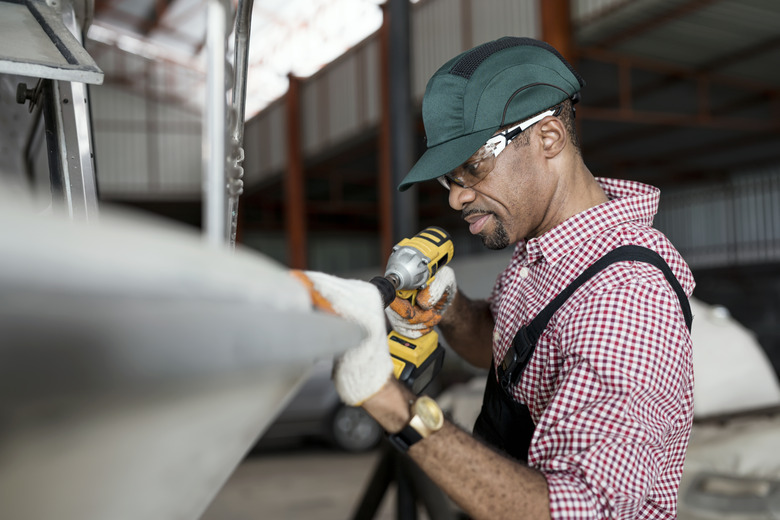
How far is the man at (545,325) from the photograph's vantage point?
105 centimetres

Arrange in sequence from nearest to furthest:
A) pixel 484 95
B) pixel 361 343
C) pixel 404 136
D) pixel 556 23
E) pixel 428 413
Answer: pixel 361 343 < pixel 428 413 < pixel 484 95 < pixel 404 136 < pixel 556 23

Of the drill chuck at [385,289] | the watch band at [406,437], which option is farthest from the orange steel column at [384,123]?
the watch band at [406,437]

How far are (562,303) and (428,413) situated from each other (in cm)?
39

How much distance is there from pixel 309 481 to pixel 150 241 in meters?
5.60

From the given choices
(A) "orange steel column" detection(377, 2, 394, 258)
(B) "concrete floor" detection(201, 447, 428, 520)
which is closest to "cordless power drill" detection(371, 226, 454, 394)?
(B) "concrete floor" detection(201, 447, 428, 520)

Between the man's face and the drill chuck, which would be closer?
the drill chuck

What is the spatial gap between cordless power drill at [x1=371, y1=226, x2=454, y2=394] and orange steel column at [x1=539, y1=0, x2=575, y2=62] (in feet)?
18.8

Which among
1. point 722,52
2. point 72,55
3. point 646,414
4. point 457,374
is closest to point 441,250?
point 646,414

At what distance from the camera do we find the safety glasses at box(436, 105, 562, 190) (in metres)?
1.35

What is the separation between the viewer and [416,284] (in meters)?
1.42

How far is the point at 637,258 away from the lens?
4.07ft

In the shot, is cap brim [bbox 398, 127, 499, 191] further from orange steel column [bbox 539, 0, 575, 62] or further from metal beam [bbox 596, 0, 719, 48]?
metal beam [bbox 596, 0, 719, 48]

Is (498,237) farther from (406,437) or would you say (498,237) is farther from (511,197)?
(406,437)

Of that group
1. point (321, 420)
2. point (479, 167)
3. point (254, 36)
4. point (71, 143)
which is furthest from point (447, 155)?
point (254, 36)
